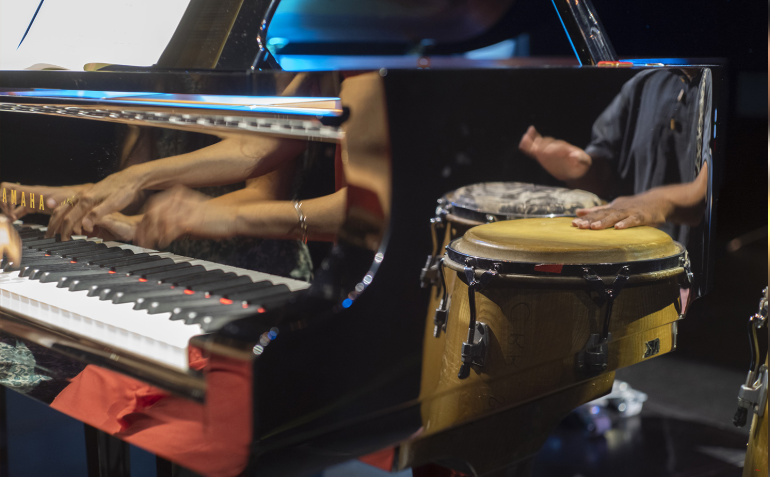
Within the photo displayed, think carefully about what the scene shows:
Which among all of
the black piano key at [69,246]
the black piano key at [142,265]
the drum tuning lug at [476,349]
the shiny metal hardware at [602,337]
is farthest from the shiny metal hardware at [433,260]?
the black piano key at [69,246]

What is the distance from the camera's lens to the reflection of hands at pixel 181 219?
3.64 feet

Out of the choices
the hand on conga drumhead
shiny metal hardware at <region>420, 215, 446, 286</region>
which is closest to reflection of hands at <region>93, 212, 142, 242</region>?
shiny metal hardware at <region>420, 215, 446, 286</region>

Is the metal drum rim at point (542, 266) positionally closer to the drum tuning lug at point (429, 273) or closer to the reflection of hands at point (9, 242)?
the drum tuning lug at point (429, 273)

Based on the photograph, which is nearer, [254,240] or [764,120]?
[254,240]

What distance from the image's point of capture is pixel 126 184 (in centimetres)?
125

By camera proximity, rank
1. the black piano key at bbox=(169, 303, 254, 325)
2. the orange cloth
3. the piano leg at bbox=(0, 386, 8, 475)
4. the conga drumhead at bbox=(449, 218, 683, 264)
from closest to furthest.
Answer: the orange cloth < the black piano key at bbox=(169, 303, 254, 325) < the conga drumhead at bbox=(449, 218, 683, 264) < the piano leg at bbox=(0, 386, 8, 475)

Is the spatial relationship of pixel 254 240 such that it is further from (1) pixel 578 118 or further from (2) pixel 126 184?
(1) pixel 578 118

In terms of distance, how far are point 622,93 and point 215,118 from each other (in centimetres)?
84

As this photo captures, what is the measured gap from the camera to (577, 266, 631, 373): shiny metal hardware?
4.09 ft

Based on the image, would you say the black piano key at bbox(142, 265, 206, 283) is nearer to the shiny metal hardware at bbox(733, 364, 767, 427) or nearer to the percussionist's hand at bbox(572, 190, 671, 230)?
the percussionist's hand at bbox(572, 190, 671, 230)

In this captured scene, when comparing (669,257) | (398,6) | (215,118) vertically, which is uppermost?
(398,6)

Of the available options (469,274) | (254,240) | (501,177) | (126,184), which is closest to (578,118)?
(501,177)

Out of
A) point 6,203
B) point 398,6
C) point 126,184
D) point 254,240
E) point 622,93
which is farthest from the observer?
point 398,6

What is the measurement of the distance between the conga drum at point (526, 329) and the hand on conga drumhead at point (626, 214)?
0.10 feet
